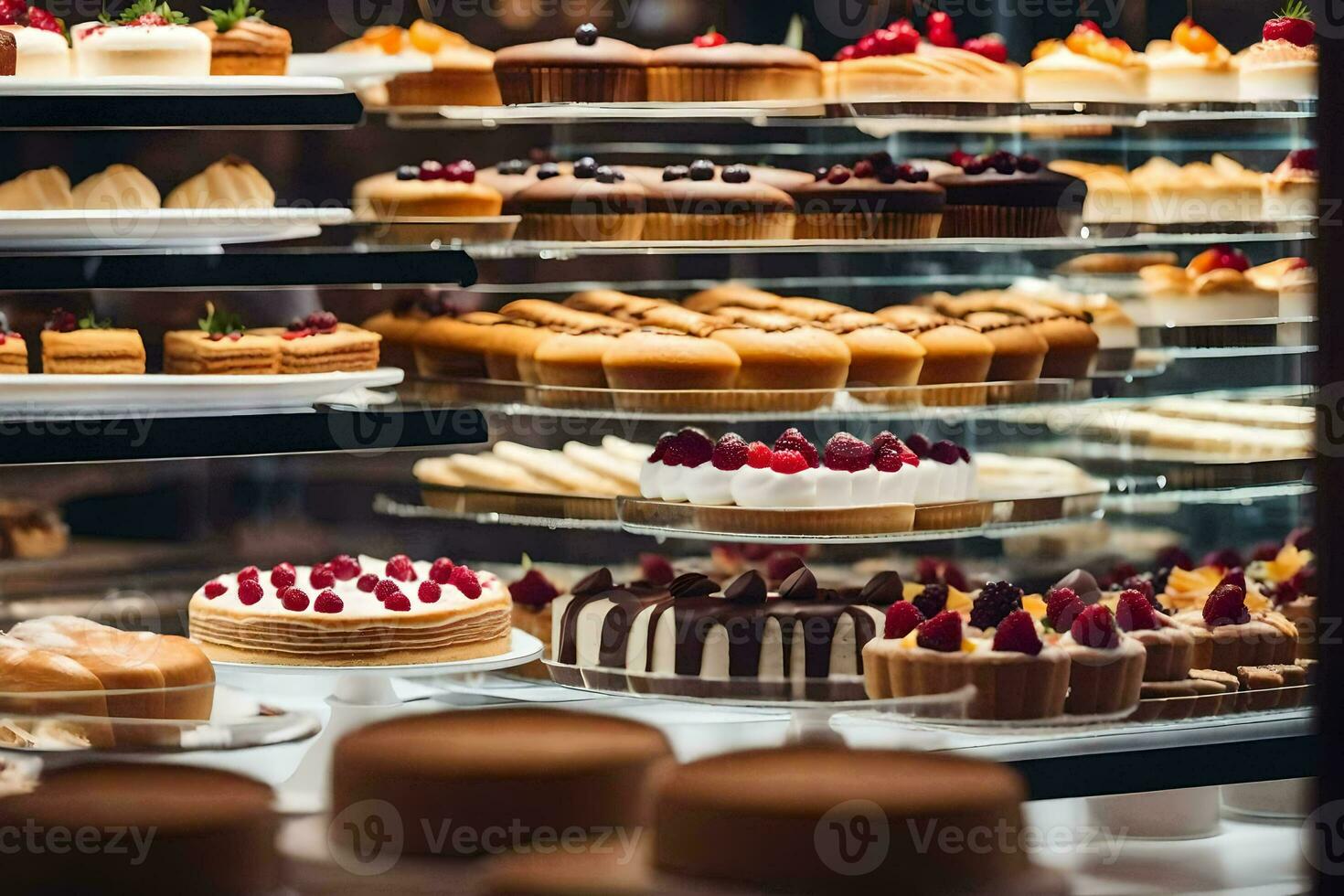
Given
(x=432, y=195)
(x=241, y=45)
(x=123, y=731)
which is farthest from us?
(x=432, y=195)

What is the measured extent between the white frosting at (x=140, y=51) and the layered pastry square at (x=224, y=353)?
1.72 ft

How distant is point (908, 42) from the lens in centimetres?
407

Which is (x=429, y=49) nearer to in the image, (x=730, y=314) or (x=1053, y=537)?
(x=730, y=314)

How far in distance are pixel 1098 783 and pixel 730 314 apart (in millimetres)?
1306

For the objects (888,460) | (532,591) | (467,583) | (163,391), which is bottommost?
(532,591)

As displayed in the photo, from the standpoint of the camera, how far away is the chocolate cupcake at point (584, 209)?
393cm

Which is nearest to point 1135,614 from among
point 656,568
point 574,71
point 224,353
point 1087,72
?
point 656,568

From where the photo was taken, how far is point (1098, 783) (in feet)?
11.4

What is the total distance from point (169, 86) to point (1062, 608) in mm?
2044

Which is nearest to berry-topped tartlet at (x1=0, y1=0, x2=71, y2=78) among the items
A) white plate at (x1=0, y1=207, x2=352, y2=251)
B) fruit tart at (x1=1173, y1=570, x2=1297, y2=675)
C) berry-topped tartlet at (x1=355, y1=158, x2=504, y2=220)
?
white plate at (x1=0, y1=207, x2=352, y2=251)

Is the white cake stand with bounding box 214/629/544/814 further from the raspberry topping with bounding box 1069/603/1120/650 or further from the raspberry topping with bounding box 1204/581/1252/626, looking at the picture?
the raspberry topping with bounding box 1204/581/1252/626

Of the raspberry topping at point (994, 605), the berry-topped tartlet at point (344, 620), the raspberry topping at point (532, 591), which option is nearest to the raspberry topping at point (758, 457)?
the raspberry topping at point (994, 605)

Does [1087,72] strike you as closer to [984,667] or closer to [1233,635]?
[1233,635]

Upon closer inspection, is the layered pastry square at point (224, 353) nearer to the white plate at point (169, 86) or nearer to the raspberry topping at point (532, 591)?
the white plate at point (169, 86)
